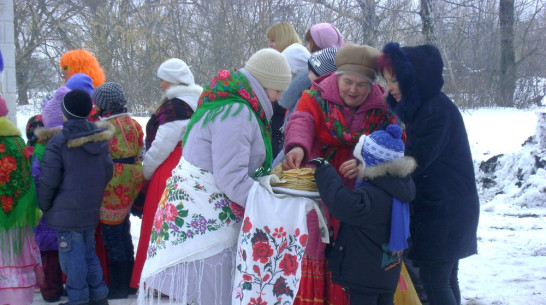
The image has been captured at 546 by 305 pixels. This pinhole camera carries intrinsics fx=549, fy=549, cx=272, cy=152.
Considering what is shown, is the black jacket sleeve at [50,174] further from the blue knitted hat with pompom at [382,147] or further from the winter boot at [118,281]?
the blue knitted hat with pompom at [382,147]

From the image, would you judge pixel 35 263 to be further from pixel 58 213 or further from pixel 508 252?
pixel 508 252

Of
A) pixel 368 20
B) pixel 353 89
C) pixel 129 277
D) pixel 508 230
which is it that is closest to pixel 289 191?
pixel 353 89

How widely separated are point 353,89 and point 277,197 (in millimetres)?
836

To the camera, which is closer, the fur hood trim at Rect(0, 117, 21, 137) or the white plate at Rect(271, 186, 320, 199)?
the white plate at Rect(271, 186, 320, 199)

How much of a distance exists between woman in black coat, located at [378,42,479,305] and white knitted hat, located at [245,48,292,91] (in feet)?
2.02

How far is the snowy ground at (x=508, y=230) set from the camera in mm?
4484

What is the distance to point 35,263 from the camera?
391cm

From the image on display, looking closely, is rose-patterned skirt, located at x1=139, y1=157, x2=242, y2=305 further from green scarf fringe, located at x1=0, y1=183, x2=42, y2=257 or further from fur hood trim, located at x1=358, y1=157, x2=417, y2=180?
green scarf fringe, located at x1=0, y1=183, x2=42, y2=257

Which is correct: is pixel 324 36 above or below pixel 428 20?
below

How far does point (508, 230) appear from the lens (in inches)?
253

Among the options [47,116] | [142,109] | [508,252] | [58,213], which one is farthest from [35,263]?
[142,109]

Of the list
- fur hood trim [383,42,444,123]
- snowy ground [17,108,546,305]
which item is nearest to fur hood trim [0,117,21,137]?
snowy ground [17,108,546,305]

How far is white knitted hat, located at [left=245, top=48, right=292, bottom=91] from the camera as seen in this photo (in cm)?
276

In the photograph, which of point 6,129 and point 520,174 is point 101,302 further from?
point 520,174
